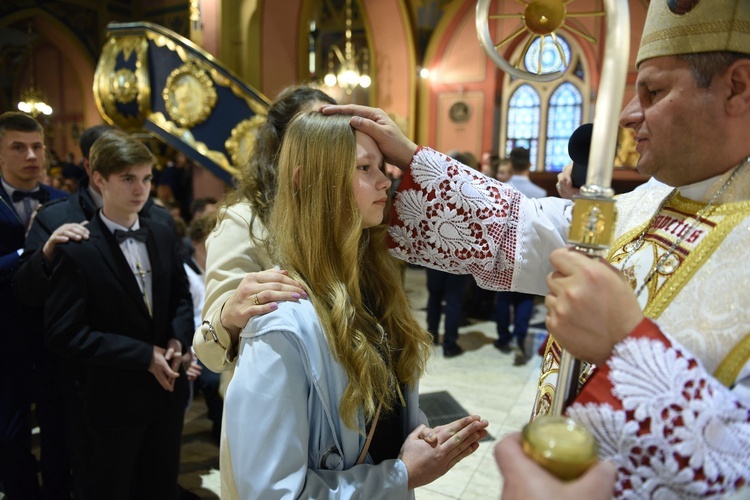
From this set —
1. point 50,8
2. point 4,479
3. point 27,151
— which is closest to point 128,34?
point 27,151

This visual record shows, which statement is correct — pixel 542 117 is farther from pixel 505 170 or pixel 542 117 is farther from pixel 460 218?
pixel 460 218

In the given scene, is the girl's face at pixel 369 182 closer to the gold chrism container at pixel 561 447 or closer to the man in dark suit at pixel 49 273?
the gold chrism container at pixel 561 447

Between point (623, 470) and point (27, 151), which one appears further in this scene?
point (27, 151)

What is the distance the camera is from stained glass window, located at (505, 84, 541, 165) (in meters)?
11.0

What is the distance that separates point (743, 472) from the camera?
0.70 meters

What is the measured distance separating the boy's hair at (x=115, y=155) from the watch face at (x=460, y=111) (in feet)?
29.3

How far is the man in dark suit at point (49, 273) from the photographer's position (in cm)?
220

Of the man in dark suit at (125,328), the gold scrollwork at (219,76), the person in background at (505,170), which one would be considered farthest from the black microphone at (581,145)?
the gold scrollwork at (219,76)

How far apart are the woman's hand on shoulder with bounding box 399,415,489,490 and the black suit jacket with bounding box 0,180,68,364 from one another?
7.18 ft

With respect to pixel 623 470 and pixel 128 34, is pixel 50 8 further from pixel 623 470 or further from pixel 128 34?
pixel 623 470

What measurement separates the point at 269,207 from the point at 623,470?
1336 millimetres

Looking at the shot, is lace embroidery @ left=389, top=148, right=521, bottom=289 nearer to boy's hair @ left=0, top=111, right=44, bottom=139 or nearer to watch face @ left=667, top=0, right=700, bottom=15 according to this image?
watch face @ left=667, top=0, right=700, bottom=15

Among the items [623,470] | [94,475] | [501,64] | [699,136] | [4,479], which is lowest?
[4,479]

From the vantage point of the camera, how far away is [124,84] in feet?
19.8
